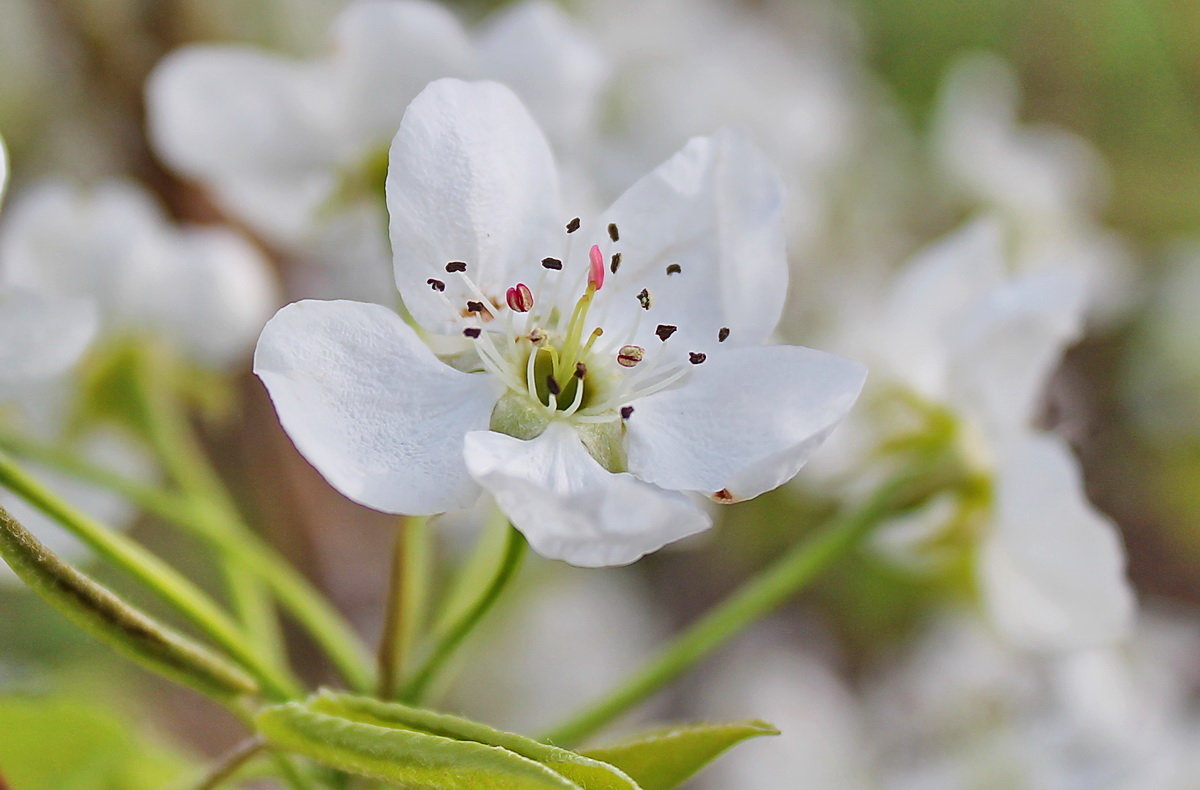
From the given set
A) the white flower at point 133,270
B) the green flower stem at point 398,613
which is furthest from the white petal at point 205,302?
the green flower stem at point 398,613

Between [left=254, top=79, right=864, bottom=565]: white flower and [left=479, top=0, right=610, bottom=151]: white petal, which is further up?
[left=479, top=0, right=610, bottom=151]: white petal

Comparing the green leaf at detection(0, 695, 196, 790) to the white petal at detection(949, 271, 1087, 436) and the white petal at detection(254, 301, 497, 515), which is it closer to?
the white petal at detection(254, 301, 497, 515)

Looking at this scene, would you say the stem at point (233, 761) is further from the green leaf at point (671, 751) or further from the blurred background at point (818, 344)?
the blurred background at point (818, 344)

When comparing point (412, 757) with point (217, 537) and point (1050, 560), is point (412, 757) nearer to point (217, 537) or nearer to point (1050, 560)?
point (217, 537)

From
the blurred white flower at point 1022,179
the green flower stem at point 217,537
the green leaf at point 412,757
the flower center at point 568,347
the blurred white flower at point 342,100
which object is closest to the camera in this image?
the green leaf at point 412,757

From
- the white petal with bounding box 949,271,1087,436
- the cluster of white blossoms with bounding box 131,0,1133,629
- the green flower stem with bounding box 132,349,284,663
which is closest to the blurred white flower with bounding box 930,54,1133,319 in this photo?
the cluster of white blossoms with bounding box 131,0,1133,629

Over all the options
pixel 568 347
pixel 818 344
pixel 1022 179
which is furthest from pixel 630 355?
pixel 1022 179
